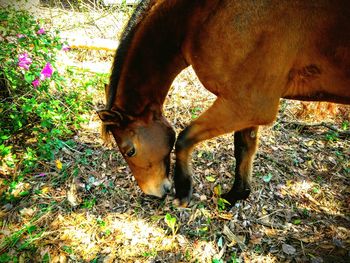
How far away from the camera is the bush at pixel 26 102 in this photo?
3072 millimetres

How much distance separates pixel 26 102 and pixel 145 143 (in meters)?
1.51

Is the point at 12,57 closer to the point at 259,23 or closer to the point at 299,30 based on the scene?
the point at 259,23

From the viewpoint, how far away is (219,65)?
216cm

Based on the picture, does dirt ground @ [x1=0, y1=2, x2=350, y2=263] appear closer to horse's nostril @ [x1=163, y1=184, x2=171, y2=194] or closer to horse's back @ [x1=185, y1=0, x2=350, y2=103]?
horse's nostril @ [x1=163, y1=184, x2=171, y2=194]

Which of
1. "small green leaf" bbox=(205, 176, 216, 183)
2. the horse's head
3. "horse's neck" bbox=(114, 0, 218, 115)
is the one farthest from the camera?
"small green leaf" bbox=(205, 176, 216, 183)

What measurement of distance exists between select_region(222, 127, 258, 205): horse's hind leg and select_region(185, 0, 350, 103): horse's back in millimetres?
818

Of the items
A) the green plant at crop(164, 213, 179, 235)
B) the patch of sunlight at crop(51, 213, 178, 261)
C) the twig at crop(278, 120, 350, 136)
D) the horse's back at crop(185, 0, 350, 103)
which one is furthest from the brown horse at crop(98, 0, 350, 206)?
the twig at crop(278, 120, 350, 136)

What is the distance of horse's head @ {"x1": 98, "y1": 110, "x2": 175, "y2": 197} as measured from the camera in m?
2.50

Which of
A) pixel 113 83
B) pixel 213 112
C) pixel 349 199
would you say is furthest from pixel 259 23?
pixel 349 199

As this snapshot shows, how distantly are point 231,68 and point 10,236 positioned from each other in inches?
92.5

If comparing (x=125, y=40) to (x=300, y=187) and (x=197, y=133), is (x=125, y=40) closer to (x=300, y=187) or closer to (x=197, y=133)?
(x=197, y=133)

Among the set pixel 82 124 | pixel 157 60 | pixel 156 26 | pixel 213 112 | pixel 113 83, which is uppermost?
pixel 156 26

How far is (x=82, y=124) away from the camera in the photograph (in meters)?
3.79

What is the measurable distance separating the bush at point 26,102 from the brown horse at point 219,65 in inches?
42.9
